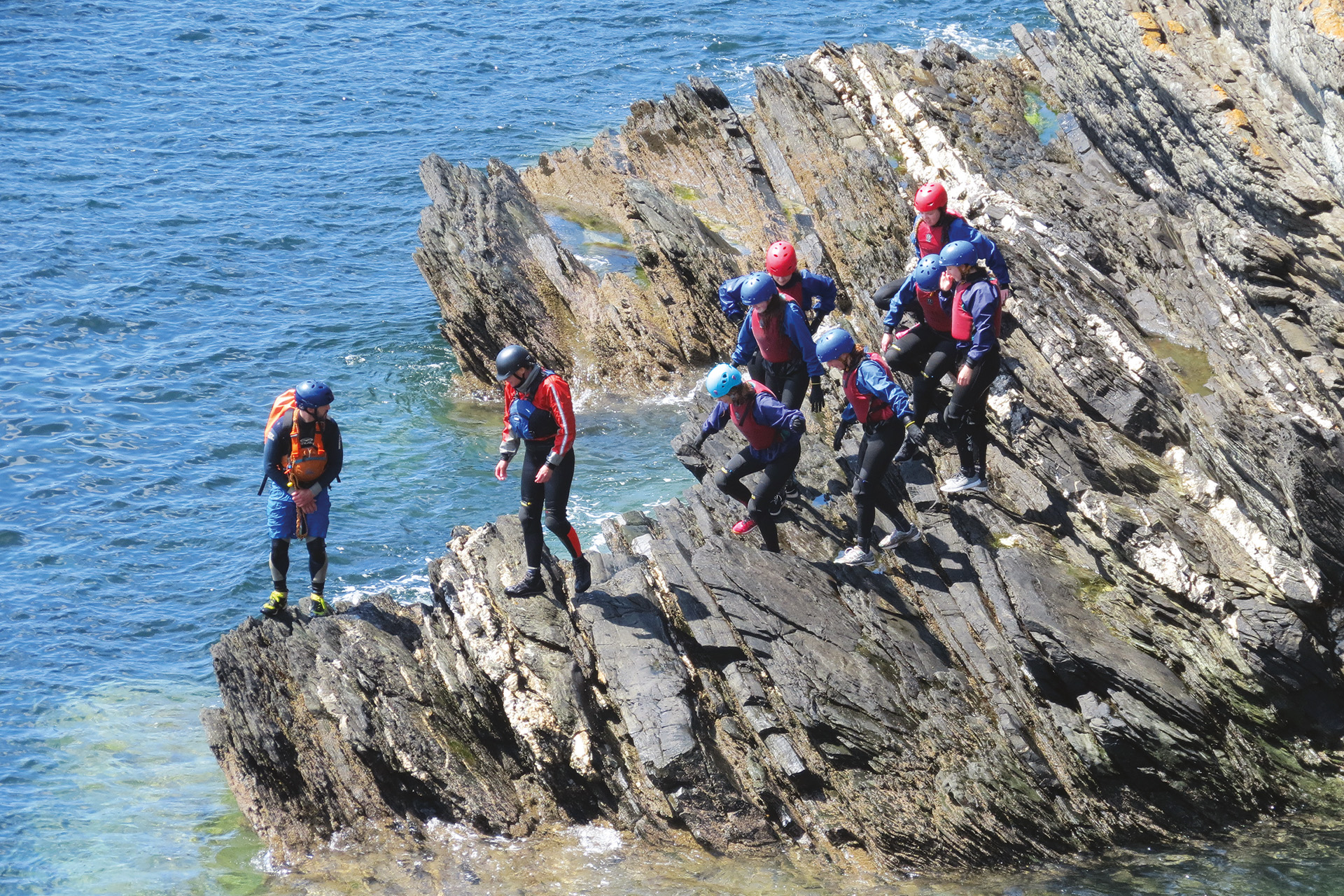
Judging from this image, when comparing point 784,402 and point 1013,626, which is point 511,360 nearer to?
point 784,402

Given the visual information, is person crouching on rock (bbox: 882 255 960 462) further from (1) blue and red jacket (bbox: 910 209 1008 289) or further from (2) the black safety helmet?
(2) the black safety helmet

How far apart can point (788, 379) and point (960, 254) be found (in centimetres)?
254

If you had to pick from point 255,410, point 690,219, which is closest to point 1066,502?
point 690,219

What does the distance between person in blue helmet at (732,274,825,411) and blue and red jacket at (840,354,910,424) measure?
61 cm

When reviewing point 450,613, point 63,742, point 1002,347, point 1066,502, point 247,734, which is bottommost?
point 63,742

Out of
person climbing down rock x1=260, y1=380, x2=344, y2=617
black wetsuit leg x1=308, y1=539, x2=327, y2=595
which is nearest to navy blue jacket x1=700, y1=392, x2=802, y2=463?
person climbing down rock x1=260, y1=380, x2=344, y2=617

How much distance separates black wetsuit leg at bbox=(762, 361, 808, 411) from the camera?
13039 mm

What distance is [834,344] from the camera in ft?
38.0

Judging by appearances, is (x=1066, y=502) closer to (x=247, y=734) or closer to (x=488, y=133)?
(x=247, y=734)

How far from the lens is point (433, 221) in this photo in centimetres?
2492

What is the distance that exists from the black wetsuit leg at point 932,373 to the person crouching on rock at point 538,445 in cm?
455

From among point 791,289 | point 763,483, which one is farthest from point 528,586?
point 791,289

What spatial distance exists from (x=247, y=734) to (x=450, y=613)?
2605 mm

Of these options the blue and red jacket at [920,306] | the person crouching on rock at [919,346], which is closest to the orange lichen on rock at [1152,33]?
the person crouching on rock at [919,346]
